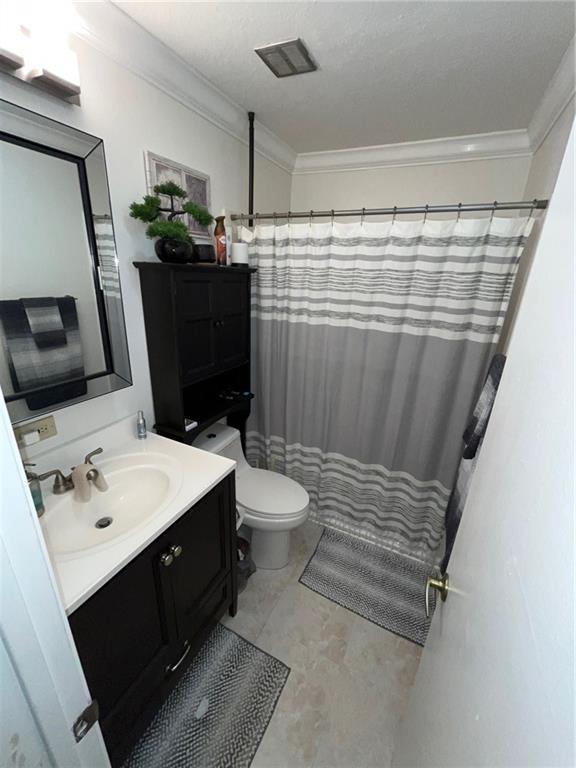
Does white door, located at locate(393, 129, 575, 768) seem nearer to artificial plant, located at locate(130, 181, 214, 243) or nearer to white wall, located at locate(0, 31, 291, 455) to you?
artificial plant, located at locate(130, 181, 214, 243)

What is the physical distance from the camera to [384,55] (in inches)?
48.3

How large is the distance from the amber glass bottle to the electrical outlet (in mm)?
1035

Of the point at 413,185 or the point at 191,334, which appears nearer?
the point at 191,334

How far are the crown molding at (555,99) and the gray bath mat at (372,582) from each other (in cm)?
214

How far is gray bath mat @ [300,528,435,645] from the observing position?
155cm

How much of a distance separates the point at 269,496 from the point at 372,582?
0.75 m

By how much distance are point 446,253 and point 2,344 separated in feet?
5.72

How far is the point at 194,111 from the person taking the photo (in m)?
1.46

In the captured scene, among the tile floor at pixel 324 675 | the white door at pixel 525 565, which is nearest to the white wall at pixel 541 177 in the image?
the white door at pixel 525 565

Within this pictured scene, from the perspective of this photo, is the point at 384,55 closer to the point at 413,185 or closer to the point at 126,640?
the point at 413,185

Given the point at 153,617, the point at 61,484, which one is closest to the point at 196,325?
the point at 61,484

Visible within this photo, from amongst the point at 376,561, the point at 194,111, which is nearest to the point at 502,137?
the point at 194,111

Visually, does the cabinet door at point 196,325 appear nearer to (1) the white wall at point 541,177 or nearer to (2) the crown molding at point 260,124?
(2) the crown molding at point 260,124

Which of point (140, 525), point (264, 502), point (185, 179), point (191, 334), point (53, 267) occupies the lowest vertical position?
point (264, 502)
